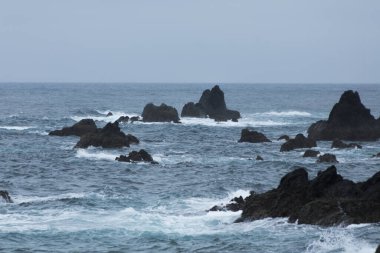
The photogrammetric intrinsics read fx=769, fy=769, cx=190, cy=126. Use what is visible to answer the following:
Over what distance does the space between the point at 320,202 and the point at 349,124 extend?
46123 millimetres

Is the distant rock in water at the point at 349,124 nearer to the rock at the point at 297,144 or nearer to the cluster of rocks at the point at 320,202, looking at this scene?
the rock at the point at 297,144

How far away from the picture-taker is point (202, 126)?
314 feet

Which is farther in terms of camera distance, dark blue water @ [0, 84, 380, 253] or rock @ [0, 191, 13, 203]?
rock @ [0, 191, 13, 203]

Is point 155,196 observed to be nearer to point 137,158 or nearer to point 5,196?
point 5,196

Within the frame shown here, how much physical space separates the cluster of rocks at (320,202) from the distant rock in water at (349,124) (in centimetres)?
4249

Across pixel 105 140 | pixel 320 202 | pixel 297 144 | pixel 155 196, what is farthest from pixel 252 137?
pixel 320 202

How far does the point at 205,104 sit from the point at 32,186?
74.9m

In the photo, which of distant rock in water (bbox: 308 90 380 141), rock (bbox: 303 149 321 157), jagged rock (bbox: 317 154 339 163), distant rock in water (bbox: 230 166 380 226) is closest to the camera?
distant rock in water (bbox: 230 166 380 226)

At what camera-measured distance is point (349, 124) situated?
75.2 m

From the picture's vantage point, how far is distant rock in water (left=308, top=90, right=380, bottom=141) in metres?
74.8

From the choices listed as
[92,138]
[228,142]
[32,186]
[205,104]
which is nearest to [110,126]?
[92,138]

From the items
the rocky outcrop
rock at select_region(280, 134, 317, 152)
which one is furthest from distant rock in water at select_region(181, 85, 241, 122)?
the rocky outcrop

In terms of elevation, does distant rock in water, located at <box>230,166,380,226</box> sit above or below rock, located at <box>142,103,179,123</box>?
above

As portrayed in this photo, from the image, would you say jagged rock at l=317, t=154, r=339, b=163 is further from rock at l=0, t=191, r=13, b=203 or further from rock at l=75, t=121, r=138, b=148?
rock at l=0, t=191, r=13, b=203
